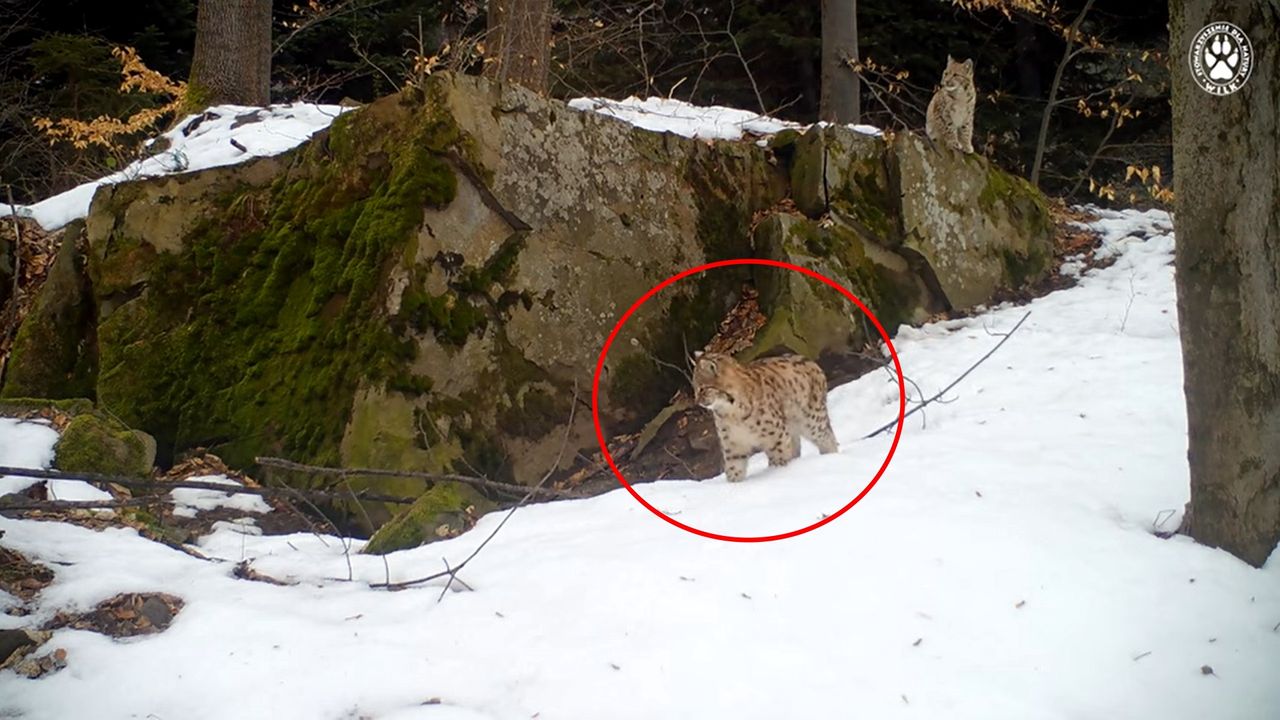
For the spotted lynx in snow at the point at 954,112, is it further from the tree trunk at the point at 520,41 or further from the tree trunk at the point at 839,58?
the tree trunk at the point at 520,41

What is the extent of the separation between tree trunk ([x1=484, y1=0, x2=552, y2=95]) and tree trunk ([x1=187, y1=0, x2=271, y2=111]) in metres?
4.16

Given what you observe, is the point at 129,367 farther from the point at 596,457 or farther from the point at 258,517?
the point at 596,457

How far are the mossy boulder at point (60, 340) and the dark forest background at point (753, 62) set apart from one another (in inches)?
236

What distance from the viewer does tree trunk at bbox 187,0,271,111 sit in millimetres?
12789

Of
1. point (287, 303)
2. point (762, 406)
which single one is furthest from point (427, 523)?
point (287, 303)

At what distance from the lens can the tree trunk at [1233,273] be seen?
15.1ft

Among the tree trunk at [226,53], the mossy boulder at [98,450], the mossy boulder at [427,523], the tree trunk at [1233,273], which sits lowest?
the mossy boulder at [427,523]

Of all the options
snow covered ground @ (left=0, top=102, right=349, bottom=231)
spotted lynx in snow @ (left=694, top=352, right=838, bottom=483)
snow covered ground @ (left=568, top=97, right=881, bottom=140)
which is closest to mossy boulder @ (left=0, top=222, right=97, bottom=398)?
snow covered ground @ (left=0, top=102, right=349, bottom=231)

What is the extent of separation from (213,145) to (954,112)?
29.9 feet

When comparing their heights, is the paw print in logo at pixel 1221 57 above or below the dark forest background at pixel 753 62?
below

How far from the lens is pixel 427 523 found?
6.37 metres

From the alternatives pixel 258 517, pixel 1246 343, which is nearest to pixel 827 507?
pixel 1246 343

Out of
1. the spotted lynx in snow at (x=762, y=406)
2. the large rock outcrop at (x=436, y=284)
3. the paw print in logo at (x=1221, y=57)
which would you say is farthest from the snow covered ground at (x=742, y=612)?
the paw print in logo at (x=1221, y=57)

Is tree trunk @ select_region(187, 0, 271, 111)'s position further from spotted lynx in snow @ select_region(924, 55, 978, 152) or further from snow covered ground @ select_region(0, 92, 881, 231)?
spotted lynx in snow @ select_region(924, 55, 978, 152)
